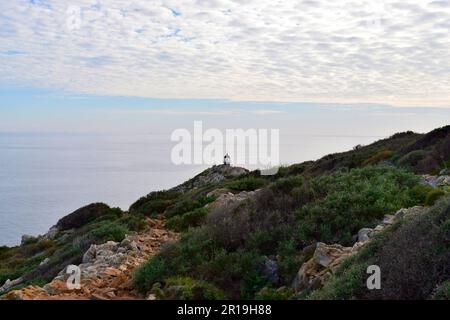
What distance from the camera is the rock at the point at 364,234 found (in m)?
9.19

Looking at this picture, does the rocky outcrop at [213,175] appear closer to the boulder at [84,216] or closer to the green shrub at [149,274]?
the boulder at [84,216]

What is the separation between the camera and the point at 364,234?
30.8 feet

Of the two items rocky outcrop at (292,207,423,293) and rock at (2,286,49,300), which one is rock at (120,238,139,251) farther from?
rocky outcrop at (292,207,423,293)

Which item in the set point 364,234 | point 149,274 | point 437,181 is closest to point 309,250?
point 364,234

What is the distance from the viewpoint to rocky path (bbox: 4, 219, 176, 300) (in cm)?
823

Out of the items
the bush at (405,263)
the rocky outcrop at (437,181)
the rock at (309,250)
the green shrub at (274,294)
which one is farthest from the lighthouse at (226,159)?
the bush at (405,263)

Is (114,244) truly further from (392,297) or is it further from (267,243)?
(392,297)

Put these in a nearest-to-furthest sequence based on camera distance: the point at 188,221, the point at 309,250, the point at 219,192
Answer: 1. the point at 309,250
2. the point at 188,221
3. the point at 219,192

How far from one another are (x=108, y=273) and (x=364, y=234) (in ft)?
18.1

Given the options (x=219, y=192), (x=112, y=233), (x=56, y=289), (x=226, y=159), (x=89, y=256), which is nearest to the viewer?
(x=56, y=289)

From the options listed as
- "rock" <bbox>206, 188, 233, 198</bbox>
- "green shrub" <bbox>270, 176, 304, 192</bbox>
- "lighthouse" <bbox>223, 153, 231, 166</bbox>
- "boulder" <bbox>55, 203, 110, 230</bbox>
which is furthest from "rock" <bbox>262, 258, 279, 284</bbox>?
"lighthouse" <bbox>223, 153, 231, 166</bbox>

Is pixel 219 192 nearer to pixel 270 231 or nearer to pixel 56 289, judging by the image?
pixel 270 231

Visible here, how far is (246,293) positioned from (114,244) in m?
6.66
